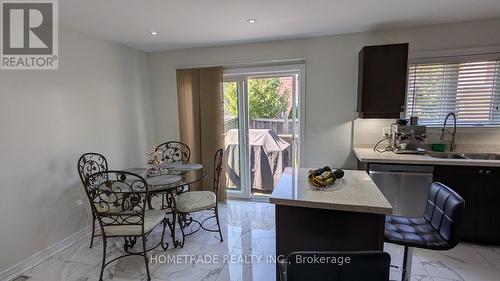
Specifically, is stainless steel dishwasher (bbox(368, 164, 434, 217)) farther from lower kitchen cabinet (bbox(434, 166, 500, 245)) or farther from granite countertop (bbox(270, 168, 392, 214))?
granite countertop (bbox(270, 168, 392, 214))

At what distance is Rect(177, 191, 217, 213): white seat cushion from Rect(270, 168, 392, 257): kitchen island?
46.6 inches

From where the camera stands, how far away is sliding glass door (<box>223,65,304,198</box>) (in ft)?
11.9

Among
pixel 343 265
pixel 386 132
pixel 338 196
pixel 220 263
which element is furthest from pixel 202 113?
pixel 343 265

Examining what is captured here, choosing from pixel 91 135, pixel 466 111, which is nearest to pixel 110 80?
pixel 91 135

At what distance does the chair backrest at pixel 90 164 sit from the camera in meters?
2.80

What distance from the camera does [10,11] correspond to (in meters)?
2.19

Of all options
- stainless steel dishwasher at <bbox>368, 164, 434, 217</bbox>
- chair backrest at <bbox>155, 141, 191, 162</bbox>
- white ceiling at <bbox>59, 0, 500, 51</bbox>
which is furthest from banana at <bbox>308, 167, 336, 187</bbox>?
chair backrest at <bbox>155, 141, 191, 162</bbox>

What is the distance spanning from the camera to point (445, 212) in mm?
1544

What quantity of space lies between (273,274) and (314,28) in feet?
8.75

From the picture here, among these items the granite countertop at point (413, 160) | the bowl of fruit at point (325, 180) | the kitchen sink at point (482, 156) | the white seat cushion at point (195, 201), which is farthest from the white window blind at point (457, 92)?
the white seat cushion at point (195, 201)

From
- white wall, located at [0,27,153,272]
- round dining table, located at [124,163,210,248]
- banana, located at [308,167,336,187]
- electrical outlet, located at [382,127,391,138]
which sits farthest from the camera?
electrical outlet, located at [382,127,391,138]

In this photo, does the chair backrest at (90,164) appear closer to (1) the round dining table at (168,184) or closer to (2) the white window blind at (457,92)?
(1) the round dining table at (168,184)

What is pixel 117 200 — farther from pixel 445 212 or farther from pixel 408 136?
pixel 408 136

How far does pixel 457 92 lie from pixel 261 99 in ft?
7.88
